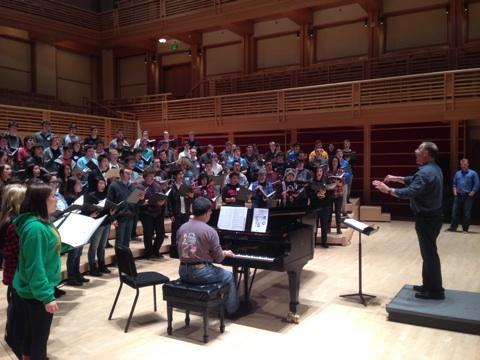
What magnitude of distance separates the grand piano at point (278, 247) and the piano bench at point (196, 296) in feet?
1.29

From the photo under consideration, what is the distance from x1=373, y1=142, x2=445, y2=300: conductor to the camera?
412 cm

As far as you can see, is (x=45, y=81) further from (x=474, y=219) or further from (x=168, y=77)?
(x=474, y=219)

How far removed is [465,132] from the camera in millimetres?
10234

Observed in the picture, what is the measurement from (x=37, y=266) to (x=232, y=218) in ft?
7.30

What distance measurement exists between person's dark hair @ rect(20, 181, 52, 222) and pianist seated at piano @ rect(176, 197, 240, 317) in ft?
4.55

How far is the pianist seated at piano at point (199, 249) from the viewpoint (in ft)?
11.8

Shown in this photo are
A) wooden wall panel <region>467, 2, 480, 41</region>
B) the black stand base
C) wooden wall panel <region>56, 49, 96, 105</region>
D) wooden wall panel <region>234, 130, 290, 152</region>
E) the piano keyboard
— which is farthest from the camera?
wooden wall panel <region>56, 49, 96, 105</region>

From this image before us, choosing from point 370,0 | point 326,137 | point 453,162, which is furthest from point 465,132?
point 370,0

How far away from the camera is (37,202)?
93.3 inches

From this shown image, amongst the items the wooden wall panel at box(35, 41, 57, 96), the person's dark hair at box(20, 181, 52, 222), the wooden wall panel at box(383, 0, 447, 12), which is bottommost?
the person's dark hair at box(20, 181, 52, 222)

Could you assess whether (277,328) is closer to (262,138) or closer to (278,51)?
(262,138)

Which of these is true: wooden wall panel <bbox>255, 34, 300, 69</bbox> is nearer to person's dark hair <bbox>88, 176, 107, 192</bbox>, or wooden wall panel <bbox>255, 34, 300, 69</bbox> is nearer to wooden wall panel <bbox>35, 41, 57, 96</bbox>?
wooden wall panel <bbox>35, 41, 57, 96</bbox>

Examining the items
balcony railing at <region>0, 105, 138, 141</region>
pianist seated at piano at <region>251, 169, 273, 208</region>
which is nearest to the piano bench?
pianist seated at piano at <region>251, 169, 273, 208</region>

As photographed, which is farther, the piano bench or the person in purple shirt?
the person in purple shirt
